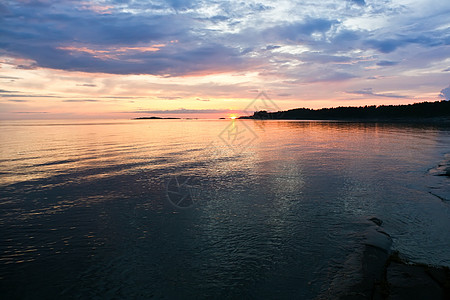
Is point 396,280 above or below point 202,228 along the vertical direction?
above

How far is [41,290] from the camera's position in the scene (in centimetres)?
898

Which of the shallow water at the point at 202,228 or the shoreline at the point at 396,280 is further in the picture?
the shallow water at the point at 202,228

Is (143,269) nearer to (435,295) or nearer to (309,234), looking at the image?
(309,234)

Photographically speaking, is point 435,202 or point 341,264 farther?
point 435,202

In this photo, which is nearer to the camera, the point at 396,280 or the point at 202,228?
the point at 396,280

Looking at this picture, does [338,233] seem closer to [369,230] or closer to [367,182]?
[369,230]

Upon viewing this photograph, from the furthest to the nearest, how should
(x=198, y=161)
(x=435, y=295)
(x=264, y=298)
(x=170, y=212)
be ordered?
(x=198, y=161) → (x=170, y=212) → (x=264, y=298) → (x=435, y=295)

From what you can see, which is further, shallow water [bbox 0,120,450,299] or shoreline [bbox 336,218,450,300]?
shallow water [bbox 0,120,450,299]

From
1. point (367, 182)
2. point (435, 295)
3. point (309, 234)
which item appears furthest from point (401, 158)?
point (435, 295)

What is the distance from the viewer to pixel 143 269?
10.1 m

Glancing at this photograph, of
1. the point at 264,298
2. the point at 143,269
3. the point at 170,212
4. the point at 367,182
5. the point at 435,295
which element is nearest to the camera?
the point at 435,295

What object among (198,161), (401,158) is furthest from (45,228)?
(401,158)

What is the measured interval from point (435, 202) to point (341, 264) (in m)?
11.1

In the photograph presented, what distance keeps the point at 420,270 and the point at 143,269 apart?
32.0 feet
